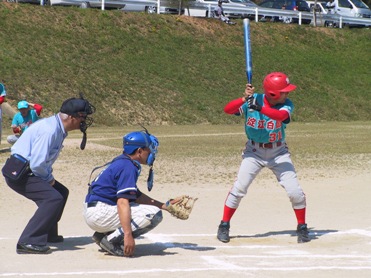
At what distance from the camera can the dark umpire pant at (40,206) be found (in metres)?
7.50

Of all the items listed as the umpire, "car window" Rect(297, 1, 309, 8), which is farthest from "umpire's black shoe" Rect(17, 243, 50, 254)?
"car window" Rect(297, 1, 309, 8)

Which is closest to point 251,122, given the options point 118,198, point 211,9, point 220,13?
point 118,198

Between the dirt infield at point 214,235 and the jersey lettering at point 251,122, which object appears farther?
the jersey lettering at point 251,122

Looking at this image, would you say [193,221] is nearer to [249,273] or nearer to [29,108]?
[249,273]

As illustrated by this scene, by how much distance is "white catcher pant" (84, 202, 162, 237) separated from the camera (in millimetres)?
7410

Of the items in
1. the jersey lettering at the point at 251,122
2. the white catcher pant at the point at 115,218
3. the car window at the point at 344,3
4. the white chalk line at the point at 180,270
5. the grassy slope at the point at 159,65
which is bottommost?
the white chalk line at the point at 180,270

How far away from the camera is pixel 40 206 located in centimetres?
761

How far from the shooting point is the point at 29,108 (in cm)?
1766

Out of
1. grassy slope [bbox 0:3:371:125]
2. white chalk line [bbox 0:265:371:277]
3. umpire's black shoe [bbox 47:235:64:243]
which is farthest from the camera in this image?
grassy slope [bbox 0:3:371:125]

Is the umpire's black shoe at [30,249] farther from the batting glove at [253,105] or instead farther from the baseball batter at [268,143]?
the batting glove at [253,105]

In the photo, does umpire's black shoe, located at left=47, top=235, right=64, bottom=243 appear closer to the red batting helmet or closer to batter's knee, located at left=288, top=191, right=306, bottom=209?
batter's knee, located at left=288, top=191, right=306, bottom=209

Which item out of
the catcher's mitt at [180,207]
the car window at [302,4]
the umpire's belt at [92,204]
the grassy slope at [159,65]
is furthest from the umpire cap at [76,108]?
the car window at [302,4]

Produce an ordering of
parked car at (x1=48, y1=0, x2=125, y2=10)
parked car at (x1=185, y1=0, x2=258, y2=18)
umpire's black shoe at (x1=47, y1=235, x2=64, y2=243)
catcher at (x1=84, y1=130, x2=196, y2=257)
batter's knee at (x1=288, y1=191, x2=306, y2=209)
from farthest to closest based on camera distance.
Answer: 1. parked car at (x1=185, y1=0, x2=258, y2=18)
2. parked car at (x1=48, y1=0, x2=125, y2=10)
3. batter's knee at (x1=288, y1=191, x2=306, y2=209)
4. umpire's black shoe at (x1=47, y1=235, x2=64, y2=243)
5. catcher at (x1=84, y1=130, x2=196, y2=257)

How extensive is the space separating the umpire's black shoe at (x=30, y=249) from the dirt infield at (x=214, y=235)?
0.07 metres
